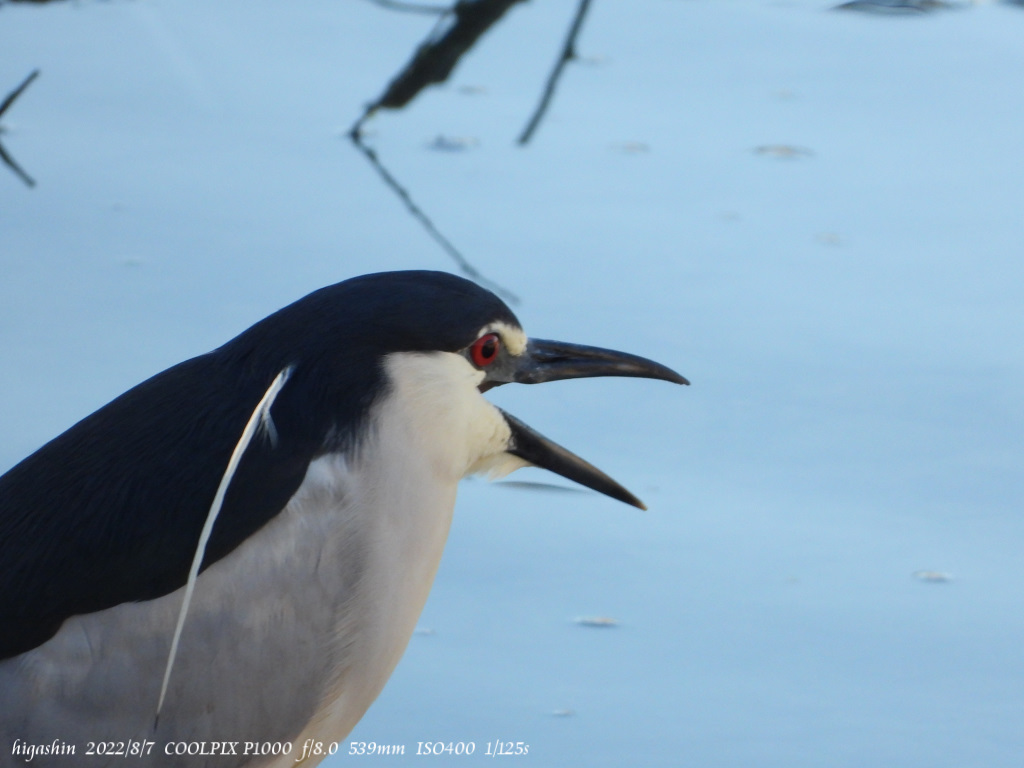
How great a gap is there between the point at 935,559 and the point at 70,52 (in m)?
2.46

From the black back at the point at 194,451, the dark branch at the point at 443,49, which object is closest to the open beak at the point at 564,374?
the black back at the point at 194,451

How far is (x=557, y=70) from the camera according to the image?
3887mm

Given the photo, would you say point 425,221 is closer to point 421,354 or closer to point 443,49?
point 443,49

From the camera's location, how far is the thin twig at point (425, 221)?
3.08 metres

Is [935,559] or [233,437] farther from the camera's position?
[935,559]

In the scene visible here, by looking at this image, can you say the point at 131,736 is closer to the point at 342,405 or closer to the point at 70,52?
the point at 342,405

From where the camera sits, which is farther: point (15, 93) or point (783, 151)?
point (15, 93)

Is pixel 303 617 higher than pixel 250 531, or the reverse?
pixel 250 531

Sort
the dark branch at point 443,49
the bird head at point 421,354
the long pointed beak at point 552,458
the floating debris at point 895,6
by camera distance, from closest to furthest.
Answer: the bird head at point 421,354
the long pointed beak at point 552,458
the dark branch at point 443,49
the floating debris at point 895,6

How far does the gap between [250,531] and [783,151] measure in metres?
2.10

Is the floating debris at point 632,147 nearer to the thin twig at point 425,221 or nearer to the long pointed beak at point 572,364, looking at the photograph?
the thin twig at point 425,221

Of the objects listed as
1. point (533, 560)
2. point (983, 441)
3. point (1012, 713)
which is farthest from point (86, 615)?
point (983, 441)

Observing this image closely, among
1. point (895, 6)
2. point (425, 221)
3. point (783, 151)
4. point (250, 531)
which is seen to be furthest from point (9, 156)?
point (895, 6)

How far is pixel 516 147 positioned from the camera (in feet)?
11.7
